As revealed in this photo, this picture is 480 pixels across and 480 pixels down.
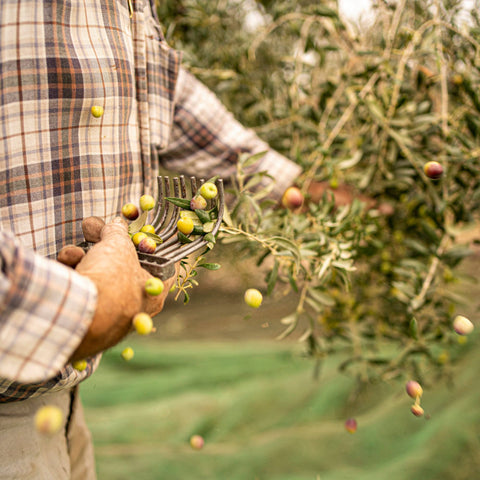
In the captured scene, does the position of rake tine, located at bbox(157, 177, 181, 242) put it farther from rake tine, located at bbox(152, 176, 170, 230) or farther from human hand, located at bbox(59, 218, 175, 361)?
human hand, located at bbox(59, 218, 175, 361)

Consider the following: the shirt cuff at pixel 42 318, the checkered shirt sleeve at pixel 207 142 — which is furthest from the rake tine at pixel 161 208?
the checkered shirt sleeve at pixel 207 142

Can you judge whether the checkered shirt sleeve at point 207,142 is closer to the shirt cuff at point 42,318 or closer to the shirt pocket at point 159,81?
the shirt pocket at point 159,81

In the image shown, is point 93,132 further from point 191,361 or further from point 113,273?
point 191,361

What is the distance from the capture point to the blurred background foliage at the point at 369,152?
1005 millimetres

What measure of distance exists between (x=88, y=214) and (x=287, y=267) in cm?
48

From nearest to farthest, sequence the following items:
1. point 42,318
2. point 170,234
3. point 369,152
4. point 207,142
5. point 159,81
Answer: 1. point 42,318
2. point 170,234
3. point 159,81
4. point 207,142
5. point 369,152

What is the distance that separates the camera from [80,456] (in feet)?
2.93

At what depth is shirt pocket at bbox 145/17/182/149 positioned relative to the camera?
0.85 metres

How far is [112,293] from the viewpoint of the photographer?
17.5 inches

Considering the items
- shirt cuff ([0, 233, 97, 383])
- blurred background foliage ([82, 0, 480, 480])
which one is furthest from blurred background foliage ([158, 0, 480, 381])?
shirt cuff ([0, 233, 97, 383])

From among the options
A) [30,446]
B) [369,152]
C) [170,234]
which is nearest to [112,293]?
[170,234]

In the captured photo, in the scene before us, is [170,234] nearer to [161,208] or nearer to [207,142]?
[161,208]

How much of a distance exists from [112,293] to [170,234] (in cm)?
20

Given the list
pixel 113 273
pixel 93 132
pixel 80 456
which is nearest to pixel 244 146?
pixel 93 132
